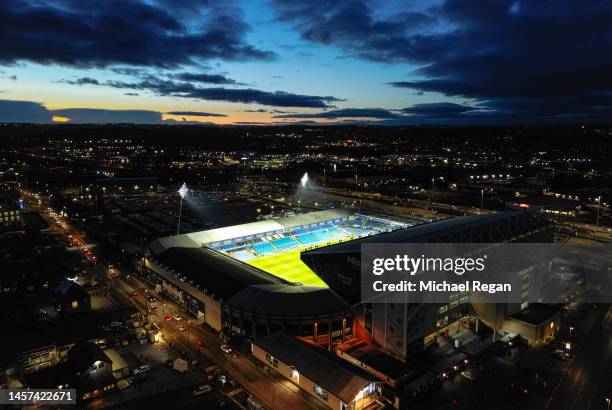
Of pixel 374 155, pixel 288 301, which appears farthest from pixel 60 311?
pixel 374 155

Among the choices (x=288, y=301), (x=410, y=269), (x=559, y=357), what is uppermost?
(x=410, y=269)

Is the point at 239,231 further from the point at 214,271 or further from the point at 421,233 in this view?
the point at 421,233

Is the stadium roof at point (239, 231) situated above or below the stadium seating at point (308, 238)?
above

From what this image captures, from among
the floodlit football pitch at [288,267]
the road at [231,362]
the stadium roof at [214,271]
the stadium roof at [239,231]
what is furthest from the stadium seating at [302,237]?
the road at [231,362]

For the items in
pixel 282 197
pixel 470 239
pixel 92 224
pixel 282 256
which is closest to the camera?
pixel 470 239

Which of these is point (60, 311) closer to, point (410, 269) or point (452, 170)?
point (410, 269)

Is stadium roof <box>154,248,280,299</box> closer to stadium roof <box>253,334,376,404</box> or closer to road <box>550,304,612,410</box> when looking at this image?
stadium roof <box>253,334,376,404</box>

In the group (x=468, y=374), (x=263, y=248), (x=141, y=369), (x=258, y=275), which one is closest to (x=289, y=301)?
(x=258, y=275)

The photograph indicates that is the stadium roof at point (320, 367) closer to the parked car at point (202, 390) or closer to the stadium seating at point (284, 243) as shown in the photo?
the parked car at point (202, 390)
